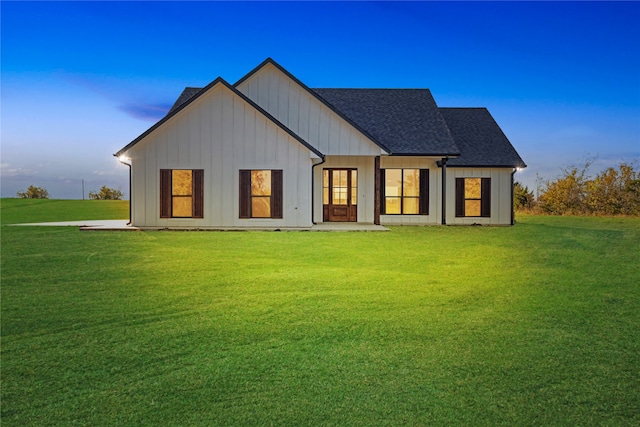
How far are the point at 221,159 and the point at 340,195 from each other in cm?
534

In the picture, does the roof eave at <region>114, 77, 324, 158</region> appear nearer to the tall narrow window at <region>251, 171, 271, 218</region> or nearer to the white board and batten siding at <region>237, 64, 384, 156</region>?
the tall narrow window at <region>251, 171, 271, 218</region>

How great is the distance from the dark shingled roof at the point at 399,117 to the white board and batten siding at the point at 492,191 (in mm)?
1388

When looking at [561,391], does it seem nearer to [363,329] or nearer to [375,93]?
[363,329]

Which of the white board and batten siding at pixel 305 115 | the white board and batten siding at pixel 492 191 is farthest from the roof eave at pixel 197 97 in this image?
the white board and batten siding at pixel 492 191

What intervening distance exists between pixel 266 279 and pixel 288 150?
963 centimetres

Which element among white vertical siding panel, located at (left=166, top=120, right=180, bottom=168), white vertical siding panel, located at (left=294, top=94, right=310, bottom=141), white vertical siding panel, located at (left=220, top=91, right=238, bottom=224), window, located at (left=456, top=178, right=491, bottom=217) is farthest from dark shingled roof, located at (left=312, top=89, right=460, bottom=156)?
white vertical siding panel, located at (left=166, top=120, right=180, bottom=168)

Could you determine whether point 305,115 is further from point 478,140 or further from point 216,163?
point 478,140

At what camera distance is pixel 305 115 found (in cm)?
1870

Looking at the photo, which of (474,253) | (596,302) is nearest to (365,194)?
(474,253)

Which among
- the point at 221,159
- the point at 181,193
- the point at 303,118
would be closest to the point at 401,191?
the point at 303,118

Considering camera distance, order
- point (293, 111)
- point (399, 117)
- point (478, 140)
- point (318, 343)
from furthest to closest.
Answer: point (399, 117), point (478, 140), point (293, 111), point (318, 343)

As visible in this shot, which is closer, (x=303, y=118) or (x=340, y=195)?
(x=303, y=118)

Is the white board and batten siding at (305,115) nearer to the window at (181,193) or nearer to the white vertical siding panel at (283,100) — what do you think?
the white vertical siding panel at (283,100)

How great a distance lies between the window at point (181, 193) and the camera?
1617cm
